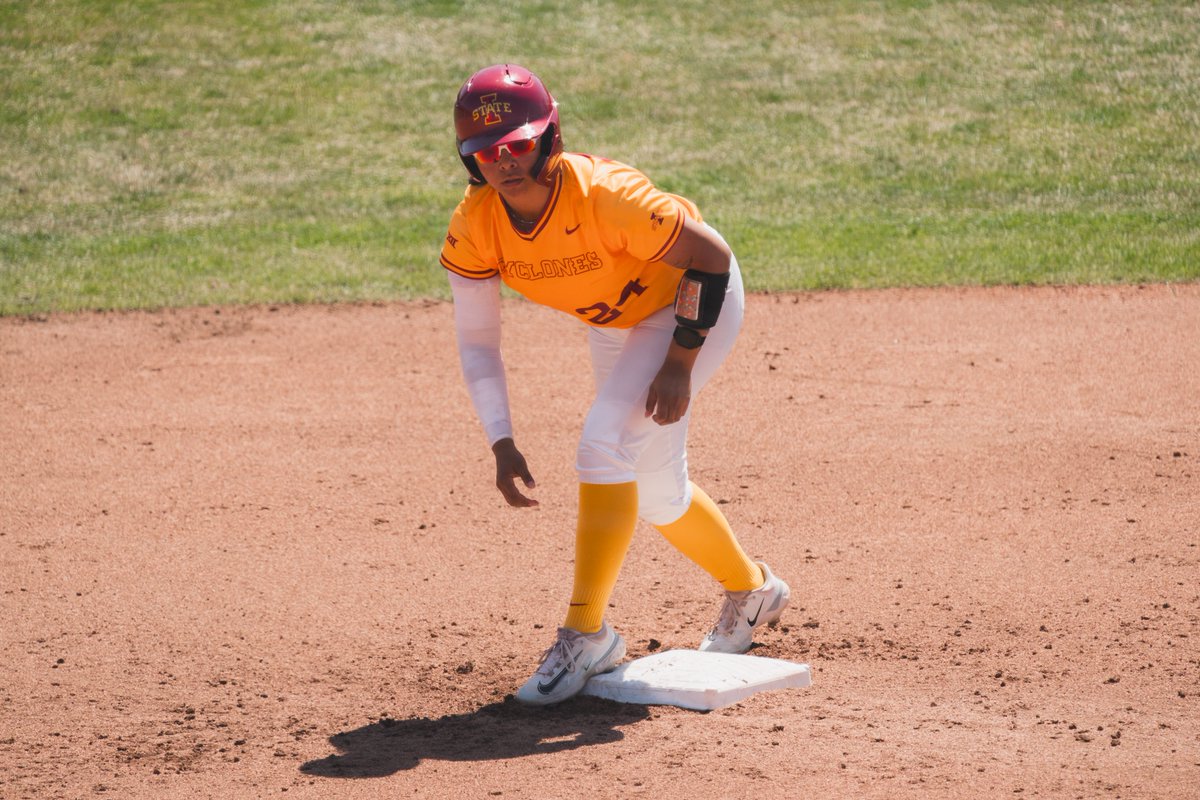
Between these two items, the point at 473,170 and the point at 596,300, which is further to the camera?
the point at 596,300

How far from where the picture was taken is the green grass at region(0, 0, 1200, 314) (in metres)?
10.1

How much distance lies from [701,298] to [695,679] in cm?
118

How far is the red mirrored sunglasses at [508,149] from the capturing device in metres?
3.80

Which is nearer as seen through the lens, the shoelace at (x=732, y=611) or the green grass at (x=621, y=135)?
the shoelace at (x=732, y=611)

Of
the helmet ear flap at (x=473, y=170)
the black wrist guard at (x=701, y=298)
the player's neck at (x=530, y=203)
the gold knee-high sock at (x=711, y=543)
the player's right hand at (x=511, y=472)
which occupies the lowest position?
the gold knee-high sock at (x=711, y=543)

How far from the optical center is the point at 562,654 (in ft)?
13.7

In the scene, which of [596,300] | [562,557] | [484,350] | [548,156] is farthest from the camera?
[562,557]

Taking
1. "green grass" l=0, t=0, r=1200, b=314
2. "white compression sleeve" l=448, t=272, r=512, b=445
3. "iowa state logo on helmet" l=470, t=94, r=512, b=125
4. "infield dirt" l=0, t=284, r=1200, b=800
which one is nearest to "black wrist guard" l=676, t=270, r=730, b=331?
"white compression sleeve" l=448, t=272, r=512, b=445

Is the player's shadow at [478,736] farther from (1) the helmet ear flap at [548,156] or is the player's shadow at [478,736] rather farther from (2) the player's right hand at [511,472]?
(1) the helmet ear flap at [548,156]

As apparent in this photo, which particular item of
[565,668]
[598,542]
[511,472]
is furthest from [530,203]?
[565,668]

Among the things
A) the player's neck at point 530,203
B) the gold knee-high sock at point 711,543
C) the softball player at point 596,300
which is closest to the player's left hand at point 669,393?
the softball player at point 596,300

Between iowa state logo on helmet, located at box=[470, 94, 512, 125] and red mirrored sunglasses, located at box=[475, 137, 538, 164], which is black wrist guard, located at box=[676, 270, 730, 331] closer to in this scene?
red mirrored sunglasses, located at box=[475, 137, 538, 164]

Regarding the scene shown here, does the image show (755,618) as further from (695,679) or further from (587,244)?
(587,244)

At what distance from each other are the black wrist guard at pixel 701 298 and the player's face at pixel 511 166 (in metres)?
0.55
